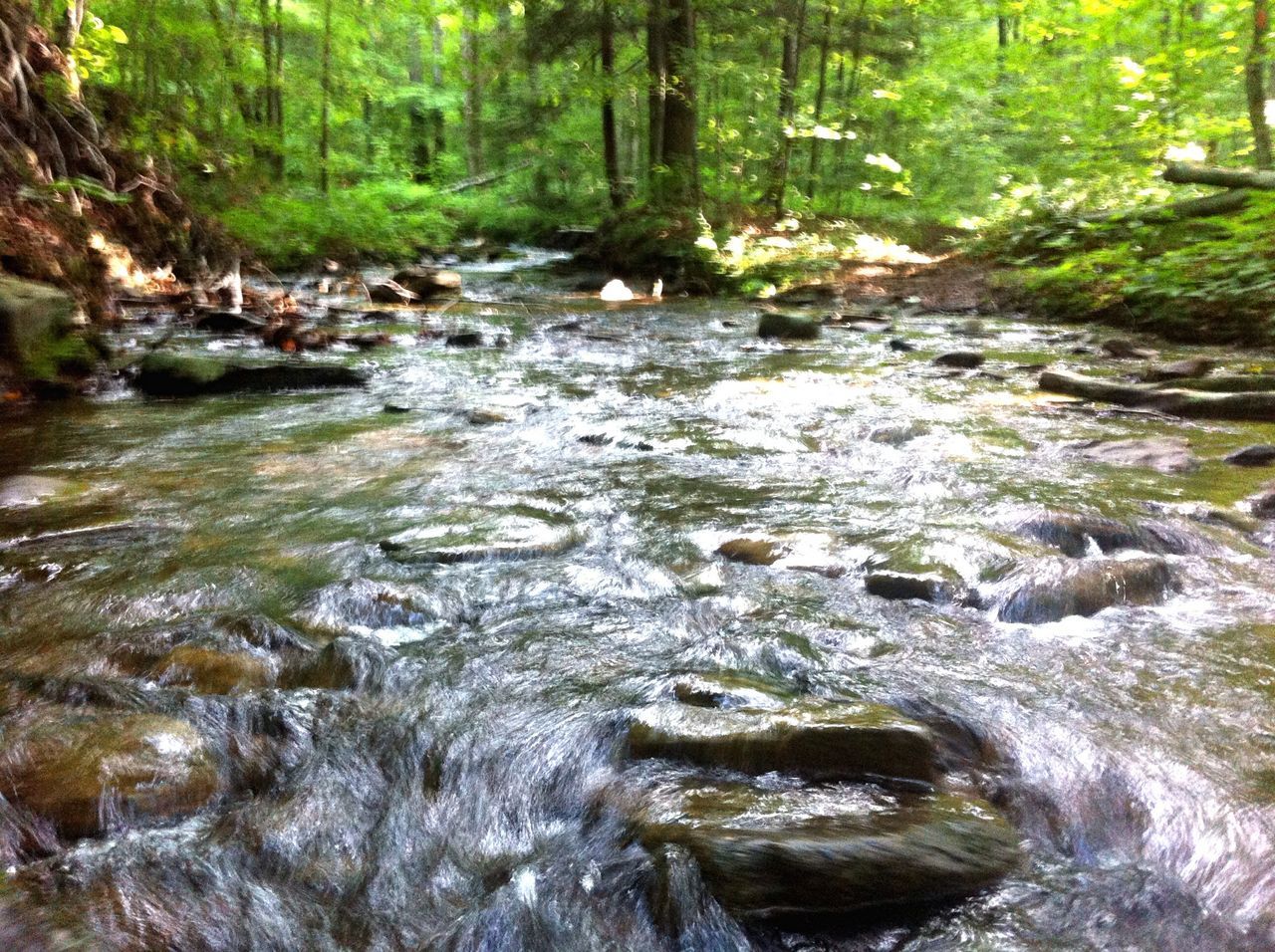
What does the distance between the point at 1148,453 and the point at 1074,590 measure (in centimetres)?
214

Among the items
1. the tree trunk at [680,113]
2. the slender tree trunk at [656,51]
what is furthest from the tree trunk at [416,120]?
the slender tree trunk at [656,51]

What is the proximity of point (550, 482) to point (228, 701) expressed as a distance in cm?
230

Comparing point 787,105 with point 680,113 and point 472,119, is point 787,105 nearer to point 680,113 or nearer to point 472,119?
point 680,113

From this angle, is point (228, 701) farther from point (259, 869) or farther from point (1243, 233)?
point (1243, 233)

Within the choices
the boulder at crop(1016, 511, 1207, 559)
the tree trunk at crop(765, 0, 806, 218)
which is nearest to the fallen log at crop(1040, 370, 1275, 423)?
the boulder at crop(1016, 511, 1207, 559)

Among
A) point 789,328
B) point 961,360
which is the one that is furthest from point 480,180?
point 961,360

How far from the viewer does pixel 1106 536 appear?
352cm

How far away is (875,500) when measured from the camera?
4148 millimetres

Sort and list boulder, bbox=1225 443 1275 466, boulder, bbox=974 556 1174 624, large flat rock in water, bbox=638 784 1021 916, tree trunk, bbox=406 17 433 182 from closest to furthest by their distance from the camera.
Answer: large flat rock in water, bbox=638 784 1021 916, boulder, bbox=974 556 1174 624, boulder, bbox=1225 443 1275 466, tree trunk, bbox=406 17 433 182

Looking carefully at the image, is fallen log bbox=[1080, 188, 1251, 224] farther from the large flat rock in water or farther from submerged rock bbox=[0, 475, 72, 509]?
submerged rock bbox=[0, 475, 72, 509]

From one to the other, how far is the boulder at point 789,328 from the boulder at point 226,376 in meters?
4.77

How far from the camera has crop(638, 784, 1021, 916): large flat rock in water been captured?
170 centimetres

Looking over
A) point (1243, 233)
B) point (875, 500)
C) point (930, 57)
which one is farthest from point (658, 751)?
point (930, 57)

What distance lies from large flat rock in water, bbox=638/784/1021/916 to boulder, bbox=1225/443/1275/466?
355 cm
